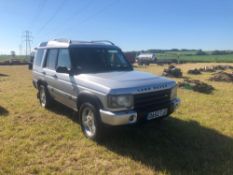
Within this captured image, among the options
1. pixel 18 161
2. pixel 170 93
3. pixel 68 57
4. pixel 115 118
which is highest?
pixel 68 57

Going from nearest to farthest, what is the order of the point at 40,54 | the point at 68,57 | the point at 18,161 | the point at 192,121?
the point at 18,161, the point at 68,57, the point at 192,121, the point at 40,54

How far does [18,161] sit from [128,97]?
2.29 m

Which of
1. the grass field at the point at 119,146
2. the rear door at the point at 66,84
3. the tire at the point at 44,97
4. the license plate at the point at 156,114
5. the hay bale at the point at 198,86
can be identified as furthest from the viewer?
the hay bale at the point at 198,86

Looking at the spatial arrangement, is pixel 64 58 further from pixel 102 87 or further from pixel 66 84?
pixel 102 87

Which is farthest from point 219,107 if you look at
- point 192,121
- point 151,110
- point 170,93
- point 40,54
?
point 40,54

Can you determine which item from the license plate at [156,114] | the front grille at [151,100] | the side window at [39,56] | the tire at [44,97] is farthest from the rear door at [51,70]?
the license plate at [156,114]

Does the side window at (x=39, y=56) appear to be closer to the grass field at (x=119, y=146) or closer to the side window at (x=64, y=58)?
the side window at (x=64, y=58)

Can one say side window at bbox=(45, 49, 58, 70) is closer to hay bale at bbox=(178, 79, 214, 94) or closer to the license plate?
the license plate

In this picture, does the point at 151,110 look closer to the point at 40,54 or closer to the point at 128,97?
the point at 128,97

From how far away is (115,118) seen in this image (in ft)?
14.9

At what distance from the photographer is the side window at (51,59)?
22.9 feet

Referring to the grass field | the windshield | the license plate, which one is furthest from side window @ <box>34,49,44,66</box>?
the license plate

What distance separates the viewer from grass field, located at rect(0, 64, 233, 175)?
4.23 metres

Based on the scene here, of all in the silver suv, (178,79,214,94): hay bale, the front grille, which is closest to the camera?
the silver suv
